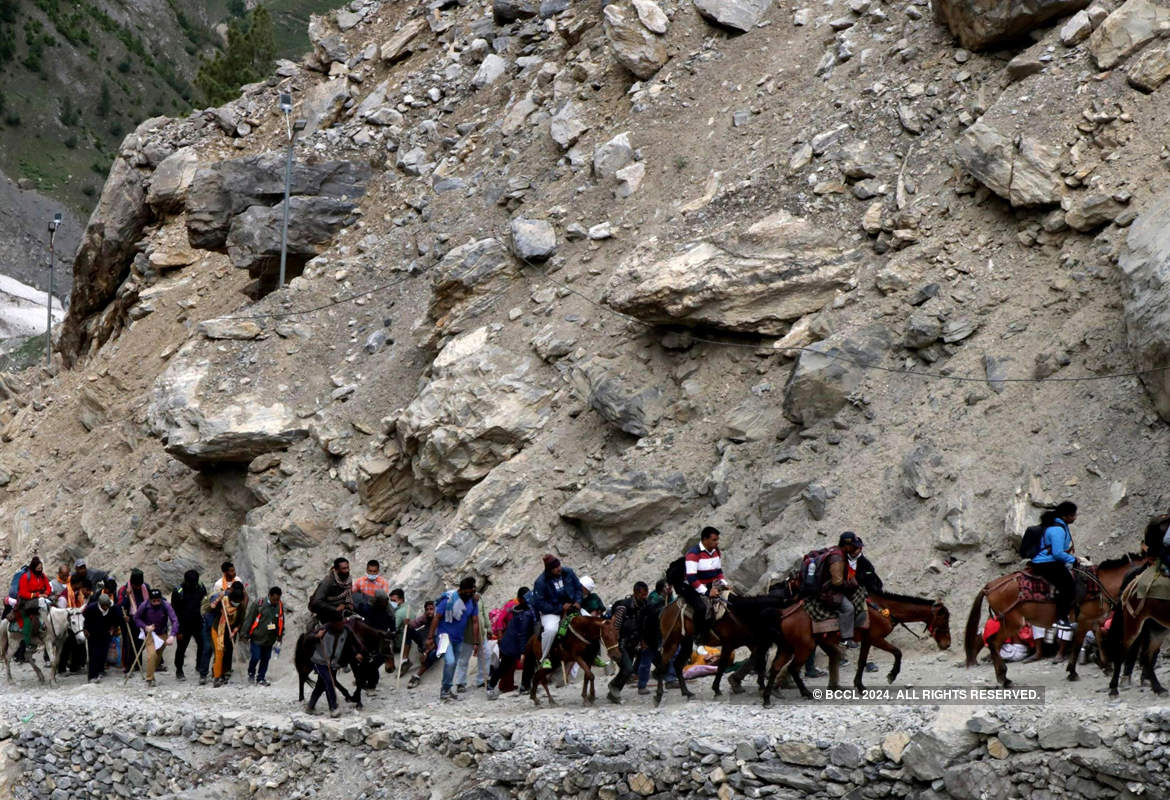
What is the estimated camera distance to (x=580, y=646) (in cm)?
1451

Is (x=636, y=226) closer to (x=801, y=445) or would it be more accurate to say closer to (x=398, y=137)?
(x=801, y=445)

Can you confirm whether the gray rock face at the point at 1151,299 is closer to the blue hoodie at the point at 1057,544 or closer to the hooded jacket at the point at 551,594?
the blue hoodie at the point at 1057,544

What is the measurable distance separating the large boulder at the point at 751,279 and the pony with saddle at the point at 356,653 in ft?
20.6

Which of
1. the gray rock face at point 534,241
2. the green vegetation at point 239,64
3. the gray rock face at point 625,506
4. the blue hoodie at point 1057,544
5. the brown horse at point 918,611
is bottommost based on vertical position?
the brown horse at point 918,611

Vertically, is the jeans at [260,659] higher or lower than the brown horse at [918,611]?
lower

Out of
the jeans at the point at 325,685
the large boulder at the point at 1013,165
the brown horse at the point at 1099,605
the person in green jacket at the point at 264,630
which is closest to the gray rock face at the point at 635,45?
the large boulder at the point at 1013,165

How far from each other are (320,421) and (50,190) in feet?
235

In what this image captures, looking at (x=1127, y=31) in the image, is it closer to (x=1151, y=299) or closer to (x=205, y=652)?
(x=1151, y=299)

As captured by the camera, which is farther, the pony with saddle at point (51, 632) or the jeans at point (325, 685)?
the pony with saddle at point (51, 632)

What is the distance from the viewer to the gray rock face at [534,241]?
73.3 ft

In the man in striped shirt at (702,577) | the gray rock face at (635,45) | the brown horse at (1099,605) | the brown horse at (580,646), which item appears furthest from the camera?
the gray rock face at (635,45)

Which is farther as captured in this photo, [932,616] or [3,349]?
[3,349]

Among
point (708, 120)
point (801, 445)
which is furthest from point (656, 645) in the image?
point (708, 120)

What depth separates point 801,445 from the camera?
17.4 m
